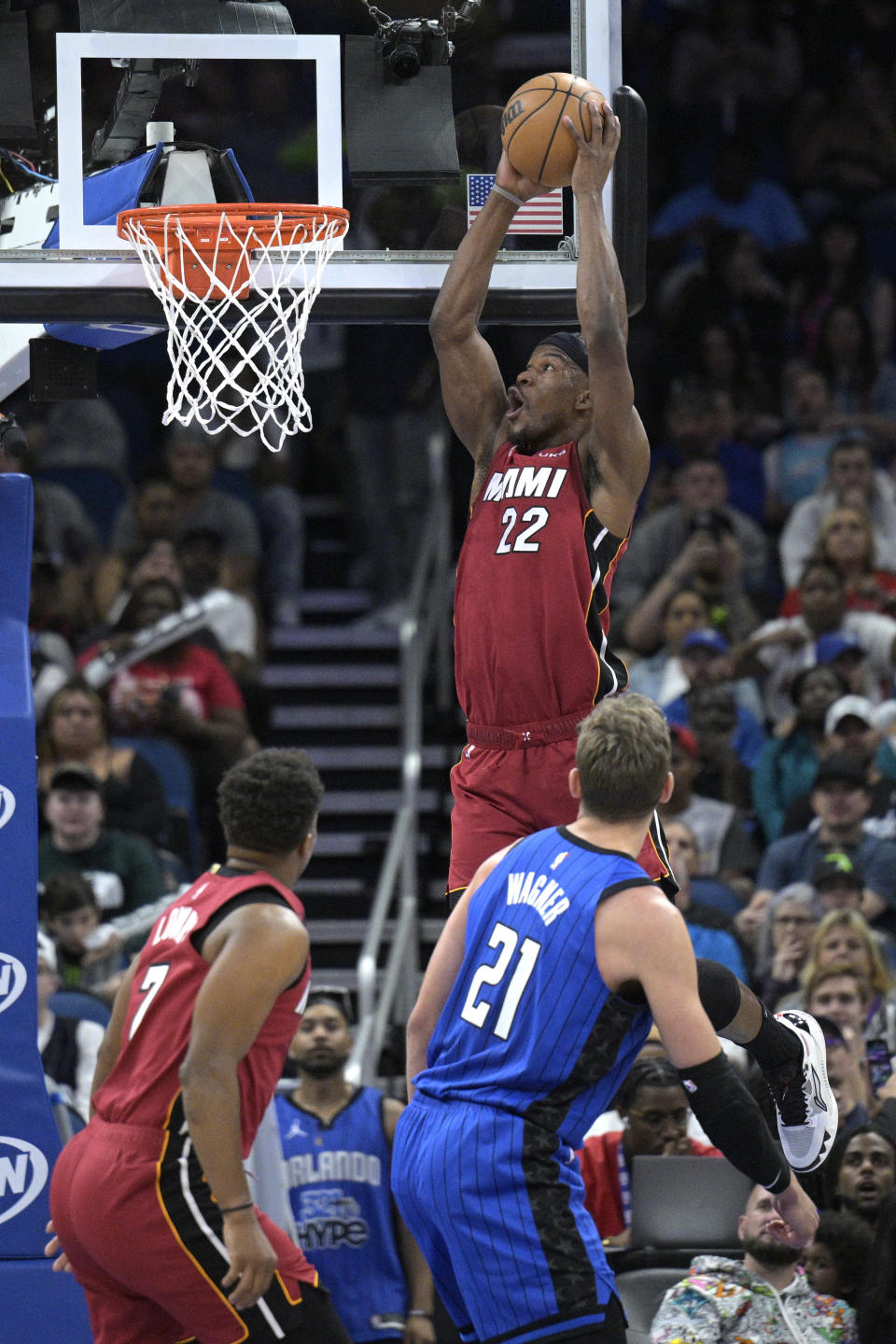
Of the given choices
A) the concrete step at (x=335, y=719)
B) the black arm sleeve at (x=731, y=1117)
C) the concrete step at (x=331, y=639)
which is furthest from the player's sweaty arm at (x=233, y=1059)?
the concrete step at (x=331, y=639)

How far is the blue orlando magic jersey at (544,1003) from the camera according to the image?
421cm

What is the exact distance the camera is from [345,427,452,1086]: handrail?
8.84m

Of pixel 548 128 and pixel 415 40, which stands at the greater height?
pixel 415 40

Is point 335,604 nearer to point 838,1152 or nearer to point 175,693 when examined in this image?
point 175,693

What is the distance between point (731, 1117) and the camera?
426cm

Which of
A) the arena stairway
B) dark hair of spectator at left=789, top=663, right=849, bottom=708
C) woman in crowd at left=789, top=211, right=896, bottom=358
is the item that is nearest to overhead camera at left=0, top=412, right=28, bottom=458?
the arena stairway

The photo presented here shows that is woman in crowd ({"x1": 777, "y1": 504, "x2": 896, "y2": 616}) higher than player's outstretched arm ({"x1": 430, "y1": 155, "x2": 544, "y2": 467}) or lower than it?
lower

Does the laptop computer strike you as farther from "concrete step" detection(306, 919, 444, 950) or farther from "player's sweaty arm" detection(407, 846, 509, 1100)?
"concrete step" detection(306, 919, 444, 950)

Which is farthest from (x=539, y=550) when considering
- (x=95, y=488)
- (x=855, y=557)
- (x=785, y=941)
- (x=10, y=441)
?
(x=95, y=488)

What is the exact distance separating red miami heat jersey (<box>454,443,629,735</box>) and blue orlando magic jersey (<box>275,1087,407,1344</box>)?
2231 mm

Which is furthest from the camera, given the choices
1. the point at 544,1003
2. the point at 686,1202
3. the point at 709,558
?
the point at 709,558

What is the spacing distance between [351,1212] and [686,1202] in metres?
1.27

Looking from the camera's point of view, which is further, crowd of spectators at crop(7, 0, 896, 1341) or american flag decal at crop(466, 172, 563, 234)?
crowd of spectators at crop(7, 0, 896, 1341)

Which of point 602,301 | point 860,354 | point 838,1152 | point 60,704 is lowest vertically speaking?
point 838,1152
